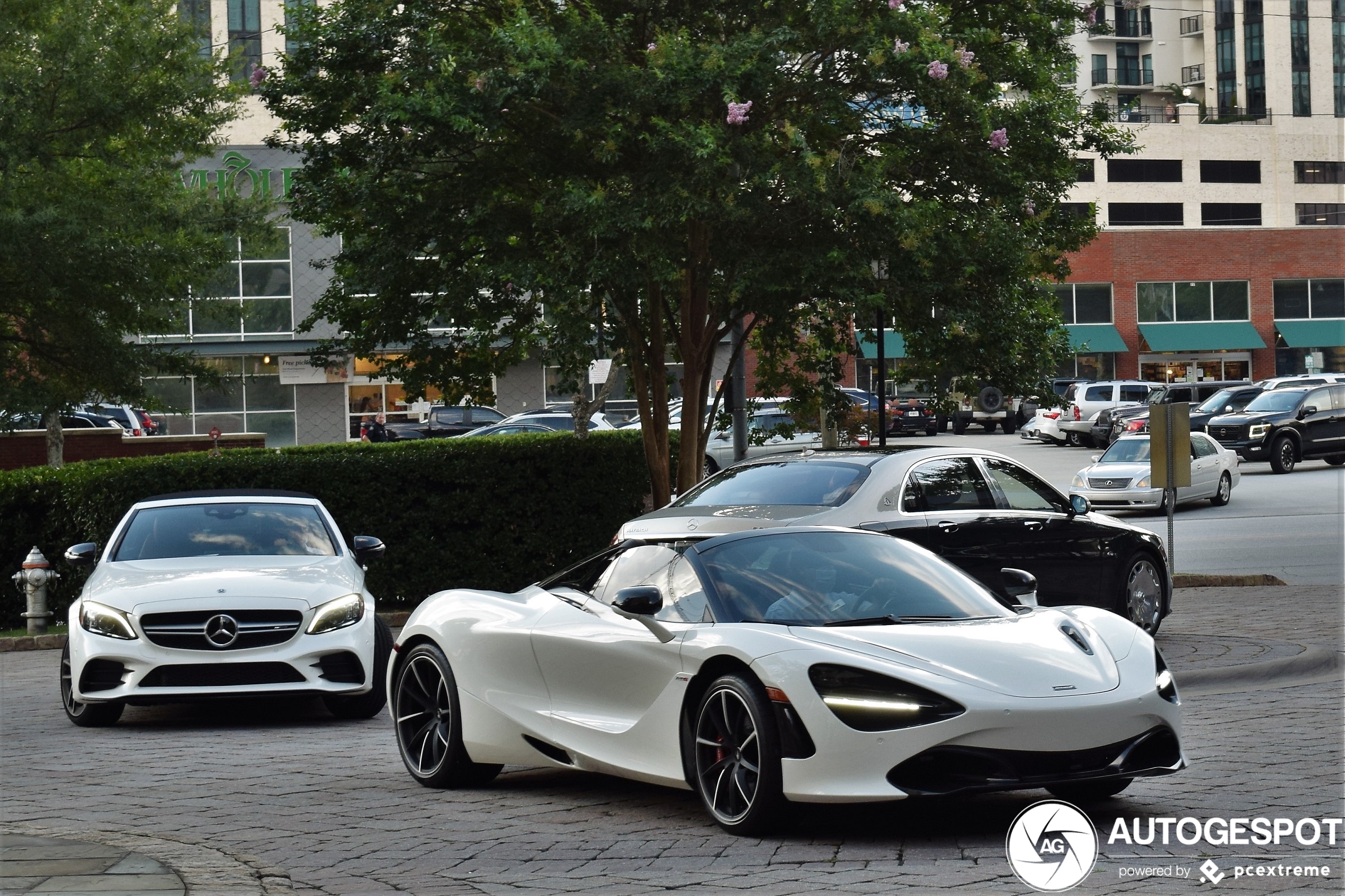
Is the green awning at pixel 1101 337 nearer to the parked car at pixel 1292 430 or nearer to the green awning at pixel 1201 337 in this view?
the green awning at pixel 1201 337

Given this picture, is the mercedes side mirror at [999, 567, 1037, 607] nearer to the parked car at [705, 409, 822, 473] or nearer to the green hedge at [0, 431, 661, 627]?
the green hedge at [0, 431, 661, 627]

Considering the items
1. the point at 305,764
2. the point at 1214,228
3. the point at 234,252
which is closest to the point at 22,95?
the point at 234,252

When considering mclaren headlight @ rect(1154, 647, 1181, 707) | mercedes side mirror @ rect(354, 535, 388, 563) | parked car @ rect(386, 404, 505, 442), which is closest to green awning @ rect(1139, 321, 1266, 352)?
parked car @ rect(386, 404, 505, 442)

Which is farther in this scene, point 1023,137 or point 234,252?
point 234,252

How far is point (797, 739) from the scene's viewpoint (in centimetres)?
618

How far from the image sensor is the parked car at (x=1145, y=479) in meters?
28.7

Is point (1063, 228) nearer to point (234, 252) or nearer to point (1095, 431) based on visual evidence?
point (234, 252)

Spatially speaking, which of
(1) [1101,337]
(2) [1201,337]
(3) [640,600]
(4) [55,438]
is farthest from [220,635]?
(2) [1201,337]

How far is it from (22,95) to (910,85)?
1299 cm

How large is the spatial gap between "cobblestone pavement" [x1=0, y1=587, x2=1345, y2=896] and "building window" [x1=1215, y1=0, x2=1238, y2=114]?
330 feet

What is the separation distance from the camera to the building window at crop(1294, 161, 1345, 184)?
310 feet

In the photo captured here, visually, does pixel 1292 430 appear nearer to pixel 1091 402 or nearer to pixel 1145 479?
pixel 1145 479

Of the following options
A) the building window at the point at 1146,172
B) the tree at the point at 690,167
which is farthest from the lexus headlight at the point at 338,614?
the building window at the point at 1146,172

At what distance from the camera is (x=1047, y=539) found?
1223cm
